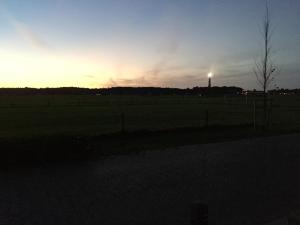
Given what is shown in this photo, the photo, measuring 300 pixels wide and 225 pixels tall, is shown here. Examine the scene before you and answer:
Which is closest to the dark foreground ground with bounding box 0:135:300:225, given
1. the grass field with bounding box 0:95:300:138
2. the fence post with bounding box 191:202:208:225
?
the fence post with bounding box 191:202:208:225

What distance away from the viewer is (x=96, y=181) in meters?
10.7

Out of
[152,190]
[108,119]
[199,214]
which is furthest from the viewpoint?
[108,119]

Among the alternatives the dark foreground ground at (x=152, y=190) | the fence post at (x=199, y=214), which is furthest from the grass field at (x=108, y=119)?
the fence post at (x=199, y=214)

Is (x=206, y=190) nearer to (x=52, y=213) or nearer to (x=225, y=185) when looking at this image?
(x=225, y=185)

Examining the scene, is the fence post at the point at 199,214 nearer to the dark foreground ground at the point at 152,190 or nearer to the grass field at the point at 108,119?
the dark foreground ground at the point at 152,190

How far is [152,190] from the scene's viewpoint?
9992mm

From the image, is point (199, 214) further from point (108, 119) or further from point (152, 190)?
point (108, 119)

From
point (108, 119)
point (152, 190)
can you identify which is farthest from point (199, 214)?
point (108, 119)

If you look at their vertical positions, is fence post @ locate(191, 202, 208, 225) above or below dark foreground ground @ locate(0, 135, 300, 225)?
above

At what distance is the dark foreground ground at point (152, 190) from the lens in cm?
801

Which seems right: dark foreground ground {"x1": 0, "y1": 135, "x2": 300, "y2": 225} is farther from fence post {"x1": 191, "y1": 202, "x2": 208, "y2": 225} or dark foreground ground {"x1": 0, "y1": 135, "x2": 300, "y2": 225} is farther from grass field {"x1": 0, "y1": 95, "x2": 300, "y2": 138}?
grass field {"x1": 0, "y1": 95, "x2": 300, "y2": 138}

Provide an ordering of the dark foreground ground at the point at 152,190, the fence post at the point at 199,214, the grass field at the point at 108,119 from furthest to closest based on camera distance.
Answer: the grass field at the point at 108,119
the dark foreground ground at the point at 152,190
the fence post at the point at 199,214

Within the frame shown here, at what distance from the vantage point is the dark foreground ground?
315 inches

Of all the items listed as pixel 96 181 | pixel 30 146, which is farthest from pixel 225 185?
pixel 30 146
